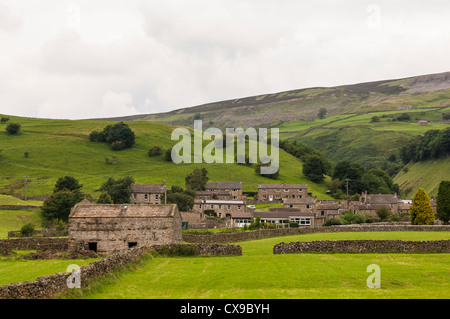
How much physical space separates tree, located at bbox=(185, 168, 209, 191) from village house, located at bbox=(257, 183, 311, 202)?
14.0 meters

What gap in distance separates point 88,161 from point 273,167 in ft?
172

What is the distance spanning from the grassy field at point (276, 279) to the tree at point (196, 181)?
301 feet

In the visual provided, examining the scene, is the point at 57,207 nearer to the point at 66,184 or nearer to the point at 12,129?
the point at 66,184

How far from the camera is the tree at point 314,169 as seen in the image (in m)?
152

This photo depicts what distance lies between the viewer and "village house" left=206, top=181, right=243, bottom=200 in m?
127

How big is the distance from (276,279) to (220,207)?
8768 centimetres

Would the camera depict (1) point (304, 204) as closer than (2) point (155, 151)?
Yes

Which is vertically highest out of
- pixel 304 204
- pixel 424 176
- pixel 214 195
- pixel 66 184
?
pixel 424 176

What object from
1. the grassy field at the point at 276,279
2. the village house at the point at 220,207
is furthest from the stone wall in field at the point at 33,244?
the village house at the point at 220,207

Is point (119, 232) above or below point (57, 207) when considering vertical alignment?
below

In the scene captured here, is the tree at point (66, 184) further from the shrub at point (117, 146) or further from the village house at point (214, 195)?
the shrub at point (117, 146)

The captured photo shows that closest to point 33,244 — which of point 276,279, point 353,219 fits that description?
point 276,279

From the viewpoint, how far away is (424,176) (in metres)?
158

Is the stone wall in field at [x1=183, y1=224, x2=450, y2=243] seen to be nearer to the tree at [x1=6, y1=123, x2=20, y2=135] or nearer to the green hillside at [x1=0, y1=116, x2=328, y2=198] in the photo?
the green hillside at [x1=0, y1=116, x2=328, y2=198]
